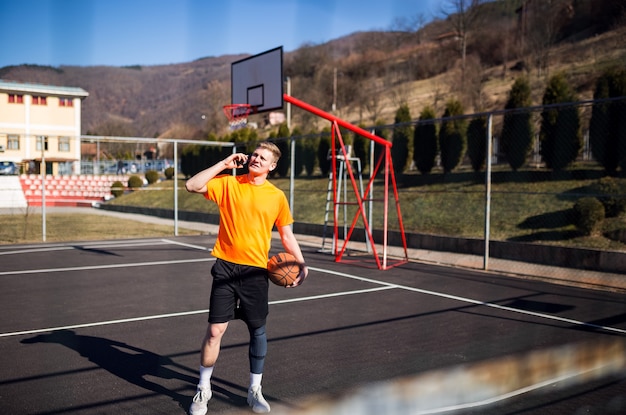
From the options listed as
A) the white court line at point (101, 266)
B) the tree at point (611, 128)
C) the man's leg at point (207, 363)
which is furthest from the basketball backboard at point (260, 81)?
the man's leg at point (207, 363)

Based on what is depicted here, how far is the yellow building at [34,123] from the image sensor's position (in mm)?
16609

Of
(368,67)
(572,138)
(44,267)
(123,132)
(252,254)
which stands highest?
(368,67)

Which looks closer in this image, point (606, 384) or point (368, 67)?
point (606, 384)

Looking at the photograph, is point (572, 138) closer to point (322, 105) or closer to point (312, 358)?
point (312, 358)

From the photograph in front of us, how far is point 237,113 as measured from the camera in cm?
1241

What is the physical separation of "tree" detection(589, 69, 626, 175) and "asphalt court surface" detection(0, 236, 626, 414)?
6.20 m

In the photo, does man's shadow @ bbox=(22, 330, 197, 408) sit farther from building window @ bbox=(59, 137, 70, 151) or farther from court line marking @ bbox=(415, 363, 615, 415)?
building window @ bbox=(59, 137, 70, 151)

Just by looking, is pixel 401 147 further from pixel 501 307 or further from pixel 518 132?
pixel 501 307

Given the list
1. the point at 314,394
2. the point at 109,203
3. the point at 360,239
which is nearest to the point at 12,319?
the point at 314,394

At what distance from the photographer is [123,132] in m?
73.8

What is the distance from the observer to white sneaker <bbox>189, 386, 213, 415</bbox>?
3.83m

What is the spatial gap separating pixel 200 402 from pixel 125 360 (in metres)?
1.48

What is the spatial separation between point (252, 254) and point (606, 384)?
3072 millimetres

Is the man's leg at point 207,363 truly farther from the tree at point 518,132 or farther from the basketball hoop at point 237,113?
the tree at point 518,132
